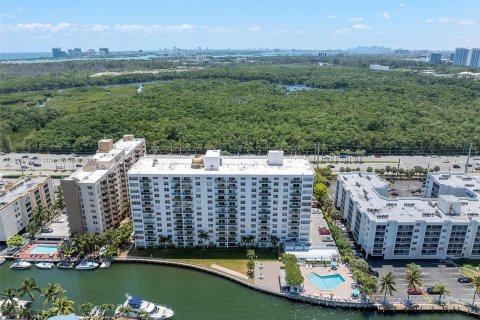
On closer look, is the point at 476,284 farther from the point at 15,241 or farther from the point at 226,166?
the point at 15,241

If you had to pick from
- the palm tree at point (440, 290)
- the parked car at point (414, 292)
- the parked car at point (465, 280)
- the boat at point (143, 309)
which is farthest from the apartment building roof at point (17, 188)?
the parked car at point (465, 280)

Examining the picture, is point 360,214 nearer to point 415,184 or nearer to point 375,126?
point 415,184

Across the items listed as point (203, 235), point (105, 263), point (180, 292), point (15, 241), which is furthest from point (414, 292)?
point (15, 241)

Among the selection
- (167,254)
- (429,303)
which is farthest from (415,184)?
(167,254)

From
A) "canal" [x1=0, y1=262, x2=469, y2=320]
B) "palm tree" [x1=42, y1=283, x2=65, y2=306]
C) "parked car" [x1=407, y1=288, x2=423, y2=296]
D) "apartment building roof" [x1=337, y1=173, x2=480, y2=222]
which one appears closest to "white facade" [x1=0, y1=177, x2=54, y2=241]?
"canal" [x1=0, y1=262, x2=469, y2=320]

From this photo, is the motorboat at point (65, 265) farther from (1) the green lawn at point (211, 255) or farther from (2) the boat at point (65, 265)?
(1) the green lawn at point (211, 255)

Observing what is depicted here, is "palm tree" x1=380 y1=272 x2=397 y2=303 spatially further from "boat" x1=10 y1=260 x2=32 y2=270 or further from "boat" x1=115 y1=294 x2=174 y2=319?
"boat" x1=10 y1=260 x2=32 y2=270
